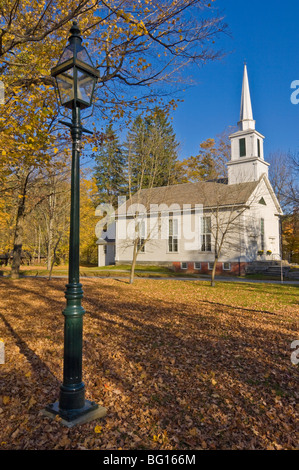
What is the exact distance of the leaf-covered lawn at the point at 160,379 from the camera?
3416 millimetres

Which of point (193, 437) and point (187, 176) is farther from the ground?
point (187, 176)

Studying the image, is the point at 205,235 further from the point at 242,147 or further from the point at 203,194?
the point at 242,147

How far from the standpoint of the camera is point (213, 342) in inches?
267

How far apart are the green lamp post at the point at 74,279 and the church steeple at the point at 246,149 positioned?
2365cm

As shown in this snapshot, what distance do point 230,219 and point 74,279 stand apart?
22.5 meters

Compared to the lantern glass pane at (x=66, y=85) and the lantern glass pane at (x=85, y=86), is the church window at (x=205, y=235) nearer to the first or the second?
the lantern glass pane at (x=85, y=86)

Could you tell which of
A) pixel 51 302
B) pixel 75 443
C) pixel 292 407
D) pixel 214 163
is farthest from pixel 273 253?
pixel 75 443

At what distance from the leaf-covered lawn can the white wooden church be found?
47.9 ft

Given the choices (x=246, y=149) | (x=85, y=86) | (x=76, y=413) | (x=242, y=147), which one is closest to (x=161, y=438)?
(x=76, y=413)

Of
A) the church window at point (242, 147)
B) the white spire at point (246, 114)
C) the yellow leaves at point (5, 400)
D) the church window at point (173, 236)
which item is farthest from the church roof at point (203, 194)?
the yellow leaves at point (5, 400)

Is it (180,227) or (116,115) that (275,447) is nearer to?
(116,115)

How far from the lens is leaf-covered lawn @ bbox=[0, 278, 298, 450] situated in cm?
342

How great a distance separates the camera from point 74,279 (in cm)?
378

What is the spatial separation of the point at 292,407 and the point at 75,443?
9.03ft
